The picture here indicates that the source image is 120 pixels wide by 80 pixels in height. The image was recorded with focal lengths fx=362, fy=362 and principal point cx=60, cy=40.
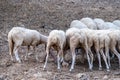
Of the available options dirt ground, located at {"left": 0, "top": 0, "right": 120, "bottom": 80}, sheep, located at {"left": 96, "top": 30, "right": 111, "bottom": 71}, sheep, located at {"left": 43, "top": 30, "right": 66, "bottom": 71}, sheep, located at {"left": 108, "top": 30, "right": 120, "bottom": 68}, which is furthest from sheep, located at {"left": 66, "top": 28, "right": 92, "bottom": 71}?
sheep, located at {"left": 108, "top": 30, "right": 120, "bottom": 68}

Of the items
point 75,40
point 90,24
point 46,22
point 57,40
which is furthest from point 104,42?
point 46,22

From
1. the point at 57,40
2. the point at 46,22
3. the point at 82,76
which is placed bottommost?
the point at 82,76

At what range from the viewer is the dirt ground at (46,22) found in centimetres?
977

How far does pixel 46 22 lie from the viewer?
50.6ft

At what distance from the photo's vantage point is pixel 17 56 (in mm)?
Result: 10648

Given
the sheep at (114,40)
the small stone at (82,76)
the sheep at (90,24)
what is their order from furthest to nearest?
1. the sheep at (90,24)
2. the sheep at (114,40)
3. the small stone at (82,76)

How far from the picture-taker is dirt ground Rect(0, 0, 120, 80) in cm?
977

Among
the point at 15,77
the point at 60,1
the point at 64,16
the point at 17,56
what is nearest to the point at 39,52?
the point at 17,56

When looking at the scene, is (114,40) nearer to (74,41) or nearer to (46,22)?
(74,41)

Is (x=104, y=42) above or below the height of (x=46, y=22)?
below

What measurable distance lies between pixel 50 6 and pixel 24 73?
814cm

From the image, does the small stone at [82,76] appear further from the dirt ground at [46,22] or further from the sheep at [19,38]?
the sheep at [19,38]

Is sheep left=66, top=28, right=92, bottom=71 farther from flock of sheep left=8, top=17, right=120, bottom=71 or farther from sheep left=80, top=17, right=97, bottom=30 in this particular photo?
sheep left=80, top=17, right=97, bottom=30

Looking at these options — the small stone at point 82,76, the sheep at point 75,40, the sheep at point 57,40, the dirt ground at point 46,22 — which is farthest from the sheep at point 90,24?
the small stone at point 82,76
